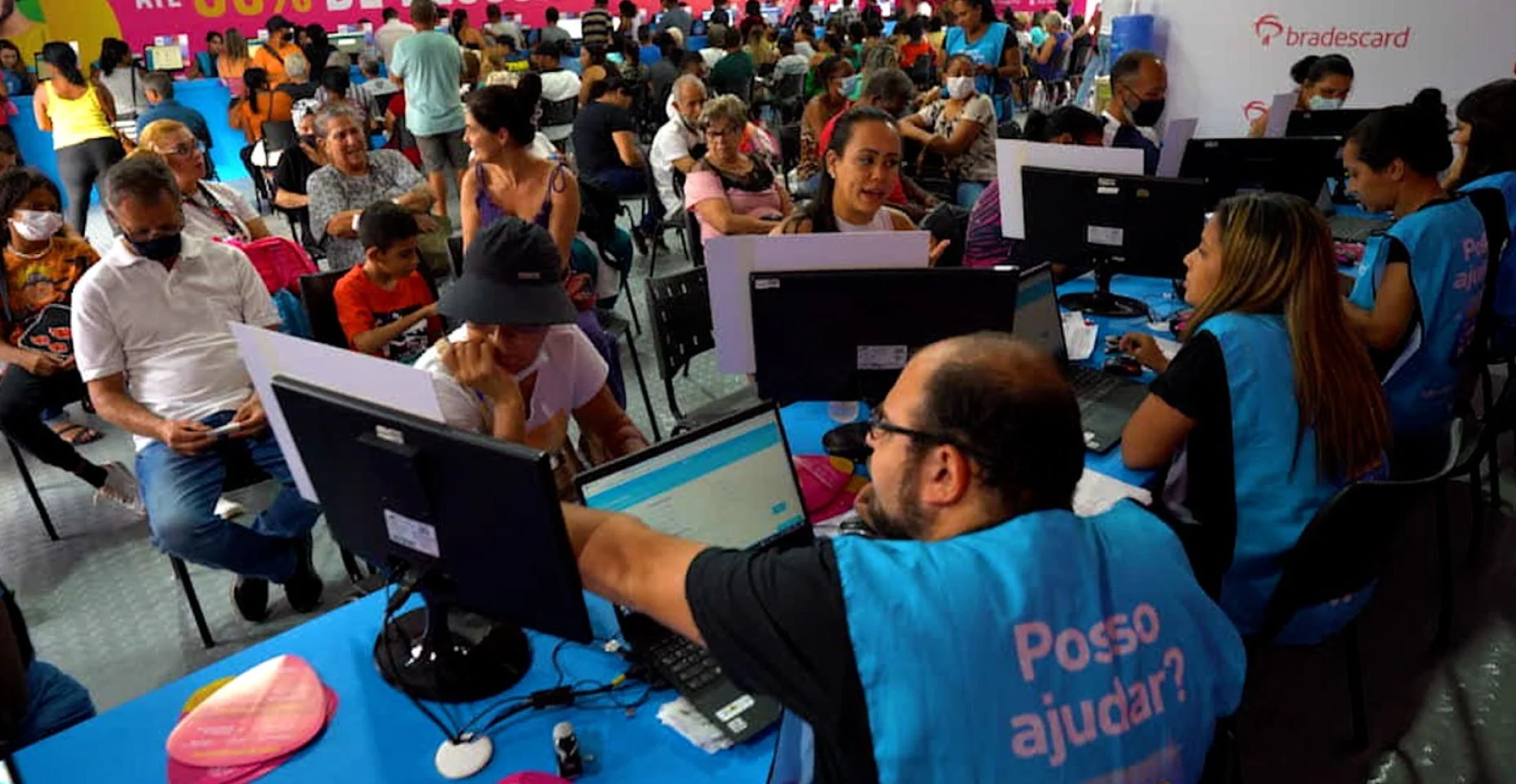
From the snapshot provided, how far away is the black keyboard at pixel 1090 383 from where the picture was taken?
2.63 metres

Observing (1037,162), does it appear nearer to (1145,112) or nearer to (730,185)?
(1145,112)

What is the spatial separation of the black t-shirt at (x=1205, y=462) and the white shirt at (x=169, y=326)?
2551 millimetres

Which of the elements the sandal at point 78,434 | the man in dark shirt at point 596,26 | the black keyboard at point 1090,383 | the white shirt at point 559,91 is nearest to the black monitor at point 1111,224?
the black keyboard at point 1090,383

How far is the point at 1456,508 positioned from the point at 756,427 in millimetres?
3020

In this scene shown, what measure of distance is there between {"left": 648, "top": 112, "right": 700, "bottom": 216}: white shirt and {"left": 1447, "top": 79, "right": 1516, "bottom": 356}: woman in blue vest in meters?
3.66

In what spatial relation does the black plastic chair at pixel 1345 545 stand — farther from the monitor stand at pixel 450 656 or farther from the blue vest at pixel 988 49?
the blue vest at pixel 988 49

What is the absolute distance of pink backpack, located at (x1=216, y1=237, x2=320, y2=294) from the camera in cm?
356

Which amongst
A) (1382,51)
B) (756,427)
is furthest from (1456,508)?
(1382,51)

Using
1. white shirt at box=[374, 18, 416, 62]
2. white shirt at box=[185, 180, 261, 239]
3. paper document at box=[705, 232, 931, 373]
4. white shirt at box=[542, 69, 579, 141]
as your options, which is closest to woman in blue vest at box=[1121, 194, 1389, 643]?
paper document at box=[705, 232, 931, 373]

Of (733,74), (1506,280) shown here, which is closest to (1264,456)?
(1506,280)

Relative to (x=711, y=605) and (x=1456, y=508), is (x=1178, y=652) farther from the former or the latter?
(x=1456, y=508)

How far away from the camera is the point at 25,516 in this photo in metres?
3.62

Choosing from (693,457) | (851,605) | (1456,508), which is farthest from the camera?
(1456,508)

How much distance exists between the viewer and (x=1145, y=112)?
15.1ft
